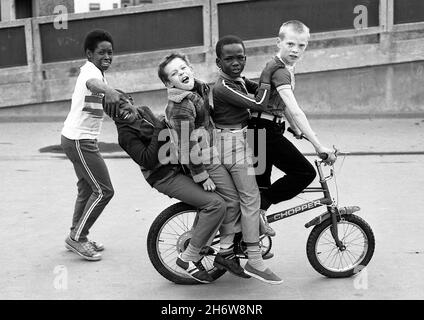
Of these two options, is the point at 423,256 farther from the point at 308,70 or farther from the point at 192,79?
the point at 308,70

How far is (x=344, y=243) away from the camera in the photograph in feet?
18.2

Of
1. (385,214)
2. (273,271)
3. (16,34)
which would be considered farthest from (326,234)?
(16,34)

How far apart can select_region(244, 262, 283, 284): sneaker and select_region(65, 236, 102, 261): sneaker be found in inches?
55.6

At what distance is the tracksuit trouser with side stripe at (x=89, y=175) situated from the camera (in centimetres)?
588

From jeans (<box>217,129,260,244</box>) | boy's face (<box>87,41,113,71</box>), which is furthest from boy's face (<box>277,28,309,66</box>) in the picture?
boy's face (<box>87,41,113,71</box>)

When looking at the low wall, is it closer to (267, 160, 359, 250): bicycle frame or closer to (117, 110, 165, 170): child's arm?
(267, 160, 359, 250): bicycle frame

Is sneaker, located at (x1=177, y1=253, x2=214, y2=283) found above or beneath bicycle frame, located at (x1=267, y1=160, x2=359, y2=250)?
beneath

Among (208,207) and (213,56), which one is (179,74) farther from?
(213,56)

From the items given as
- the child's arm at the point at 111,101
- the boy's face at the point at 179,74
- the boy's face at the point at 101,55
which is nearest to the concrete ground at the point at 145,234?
the child's arm at the point at 111,101

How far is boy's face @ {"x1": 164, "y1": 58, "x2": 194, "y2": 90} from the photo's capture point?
499 cm

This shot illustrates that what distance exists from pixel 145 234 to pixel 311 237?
1863 mm

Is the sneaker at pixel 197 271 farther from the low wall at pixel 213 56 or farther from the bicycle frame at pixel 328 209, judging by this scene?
the low wall at pixel 213 56
